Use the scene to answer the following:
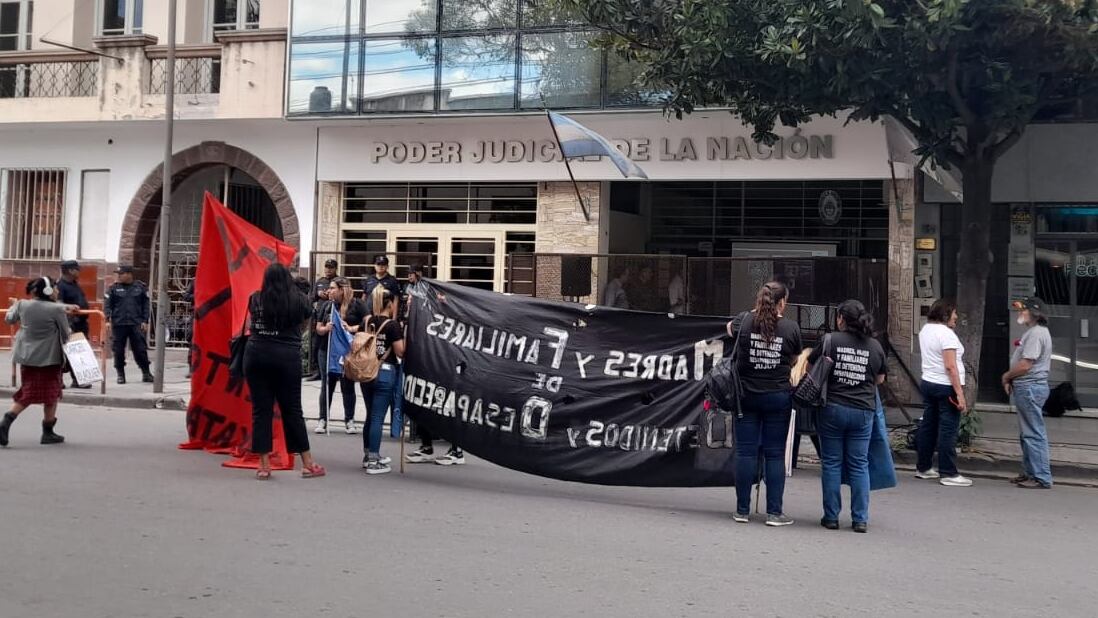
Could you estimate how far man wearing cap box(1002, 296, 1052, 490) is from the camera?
9.62 m

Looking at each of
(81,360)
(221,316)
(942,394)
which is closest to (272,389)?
(221,316)

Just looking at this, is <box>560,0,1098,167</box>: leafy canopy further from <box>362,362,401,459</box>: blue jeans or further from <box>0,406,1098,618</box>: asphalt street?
<box>362,362,401,459</box>: blue jeans

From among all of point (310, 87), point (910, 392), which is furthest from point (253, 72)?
point (910, 392)

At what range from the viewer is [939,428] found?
9766 mm

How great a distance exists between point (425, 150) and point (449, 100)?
128 cm

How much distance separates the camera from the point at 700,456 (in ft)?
25.9

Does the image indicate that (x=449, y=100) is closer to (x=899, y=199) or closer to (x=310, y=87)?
(x=310, y=87)

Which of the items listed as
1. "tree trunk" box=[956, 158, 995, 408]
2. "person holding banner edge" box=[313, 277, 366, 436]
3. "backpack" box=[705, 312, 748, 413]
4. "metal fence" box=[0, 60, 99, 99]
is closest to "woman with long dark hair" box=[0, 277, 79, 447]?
"person holding banner edge" box=[313, 277, 366, 436]

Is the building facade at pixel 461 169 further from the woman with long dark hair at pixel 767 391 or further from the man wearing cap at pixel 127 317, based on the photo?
the woman with long dark hair at pixel 767 391

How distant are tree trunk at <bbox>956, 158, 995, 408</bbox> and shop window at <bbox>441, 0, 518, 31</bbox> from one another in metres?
7.70

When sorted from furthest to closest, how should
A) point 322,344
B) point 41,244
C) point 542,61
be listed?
point 41,244 < point 542,61 < point 322,344

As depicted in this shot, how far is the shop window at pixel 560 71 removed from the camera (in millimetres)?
15570

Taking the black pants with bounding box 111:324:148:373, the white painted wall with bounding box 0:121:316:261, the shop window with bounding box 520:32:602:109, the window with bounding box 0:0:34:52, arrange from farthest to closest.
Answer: the window with bounding box 0:0:34:52, the white painted wall with bounding box 0:121:316:261, the shop window with bounding box 520:32:602:109, the black pants with bounding box 111:324:148:373

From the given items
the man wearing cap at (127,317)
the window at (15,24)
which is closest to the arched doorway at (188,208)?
the man wearing cap at (127,317)
